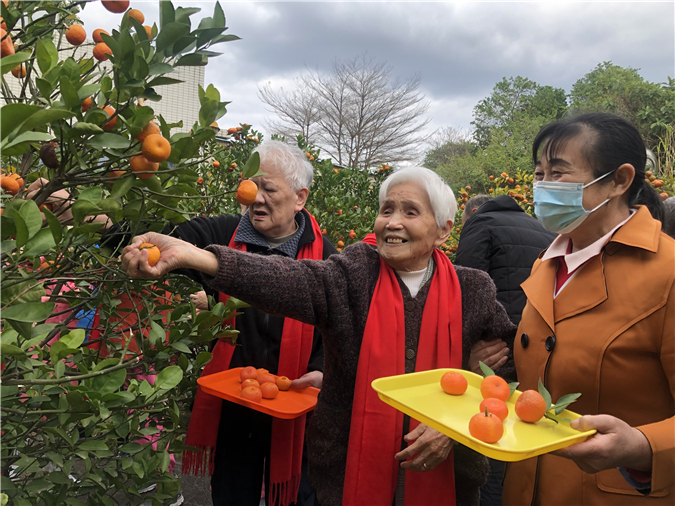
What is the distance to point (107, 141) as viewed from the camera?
1025mm

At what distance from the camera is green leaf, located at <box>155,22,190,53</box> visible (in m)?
1.00

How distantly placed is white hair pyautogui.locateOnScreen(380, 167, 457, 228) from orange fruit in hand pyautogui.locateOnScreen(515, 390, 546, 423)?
662 mm

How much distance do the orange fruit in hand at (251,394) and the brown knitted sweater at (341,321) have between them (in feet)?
0.88

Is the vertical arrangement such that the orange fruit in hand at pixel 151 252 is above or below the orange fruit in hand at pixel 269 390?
above

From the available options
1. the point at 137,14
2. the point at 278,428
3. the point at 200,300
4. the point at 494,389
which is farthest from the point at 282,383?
the point at 137,14

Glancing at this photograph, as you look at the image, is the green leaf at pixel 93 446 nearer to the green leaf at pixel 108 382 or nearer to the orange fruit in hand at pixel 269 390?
the green leaf at pixel 108 382

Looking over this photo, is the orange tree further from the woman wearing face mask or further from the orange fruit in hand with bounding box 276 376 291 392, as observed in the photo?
the woman wearing face mask

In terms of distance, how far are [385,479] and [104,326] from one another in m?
1.05

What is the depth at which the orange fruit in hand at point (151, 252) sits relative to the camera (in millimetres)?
1230

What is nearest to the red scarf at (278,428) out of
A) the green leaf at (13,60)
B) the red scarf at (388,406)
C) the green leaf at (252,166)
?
the red scarf at (388,406)

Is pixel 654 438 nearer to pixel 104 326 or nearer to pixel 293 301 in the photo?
pixel 293 301

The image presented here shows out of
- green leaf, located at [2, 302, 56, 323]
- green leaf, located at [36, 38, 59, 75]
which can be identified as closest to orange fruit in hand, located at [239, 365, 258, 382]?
green leaf, located at [2, 302, 56, 323]

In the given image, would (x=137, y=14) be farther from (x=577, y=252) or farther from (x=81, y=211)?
(x=577, y=252)

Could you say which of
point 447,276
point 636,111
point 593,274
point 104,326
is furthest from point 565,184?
point 636,111
